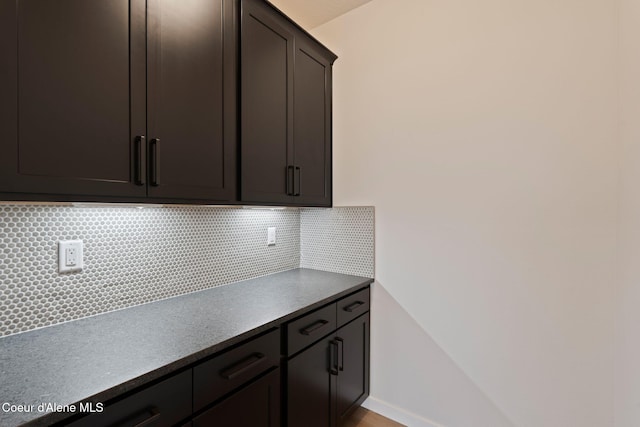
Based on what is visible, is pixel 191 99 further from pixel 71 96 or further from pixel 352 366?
pixel 352 366

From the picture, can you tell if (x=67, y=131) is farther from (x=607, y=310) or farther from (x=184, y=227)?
(x=607, y=310)

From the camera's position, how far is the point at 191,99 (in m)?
1.23

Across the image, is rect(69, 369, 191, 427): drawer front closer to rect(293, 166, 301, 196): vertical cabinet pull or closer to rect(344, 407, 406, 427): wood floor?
rect(293, 166, 301, 196): vertical cabinet pull

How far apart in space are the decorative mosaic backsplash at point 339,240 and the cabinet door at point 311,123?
165mm

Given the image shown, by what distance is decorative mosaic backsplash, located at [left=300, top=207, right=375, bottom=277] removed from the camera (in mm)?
2024

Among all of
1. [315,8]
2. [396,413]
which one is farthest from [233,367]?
[315,8]

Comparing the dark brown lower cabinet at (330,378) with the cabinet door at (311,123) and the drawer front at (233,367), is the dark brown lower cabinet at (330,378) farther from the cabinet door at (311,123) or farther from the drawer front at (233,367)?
the cabinet door at (311,123)

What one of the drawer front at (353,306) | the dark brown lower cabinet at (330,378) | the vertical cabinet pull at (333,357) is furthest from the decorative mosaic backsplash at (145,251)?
the vertical cabinet pull at (333,357)

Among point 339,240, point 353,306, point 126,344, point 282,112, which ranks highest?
point 282,112

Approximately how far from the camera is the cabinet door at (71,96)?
0.80 meters

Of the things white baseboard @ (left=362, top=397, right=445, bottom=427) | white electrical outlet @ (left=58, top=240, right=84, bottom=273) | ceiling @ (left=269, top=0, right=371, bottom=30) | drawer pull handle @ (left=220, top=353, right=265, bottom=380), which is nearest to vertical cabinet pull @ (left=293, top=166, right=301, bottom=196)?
drawer pull handle @ (left=220, top=353, right=265, bottom=380)

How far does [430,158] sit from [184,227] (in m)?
1.46

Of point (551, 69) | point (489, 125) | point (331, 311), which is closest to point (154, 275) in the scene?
point (331, 311)

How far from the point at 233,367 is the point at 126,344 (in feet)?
1.17
